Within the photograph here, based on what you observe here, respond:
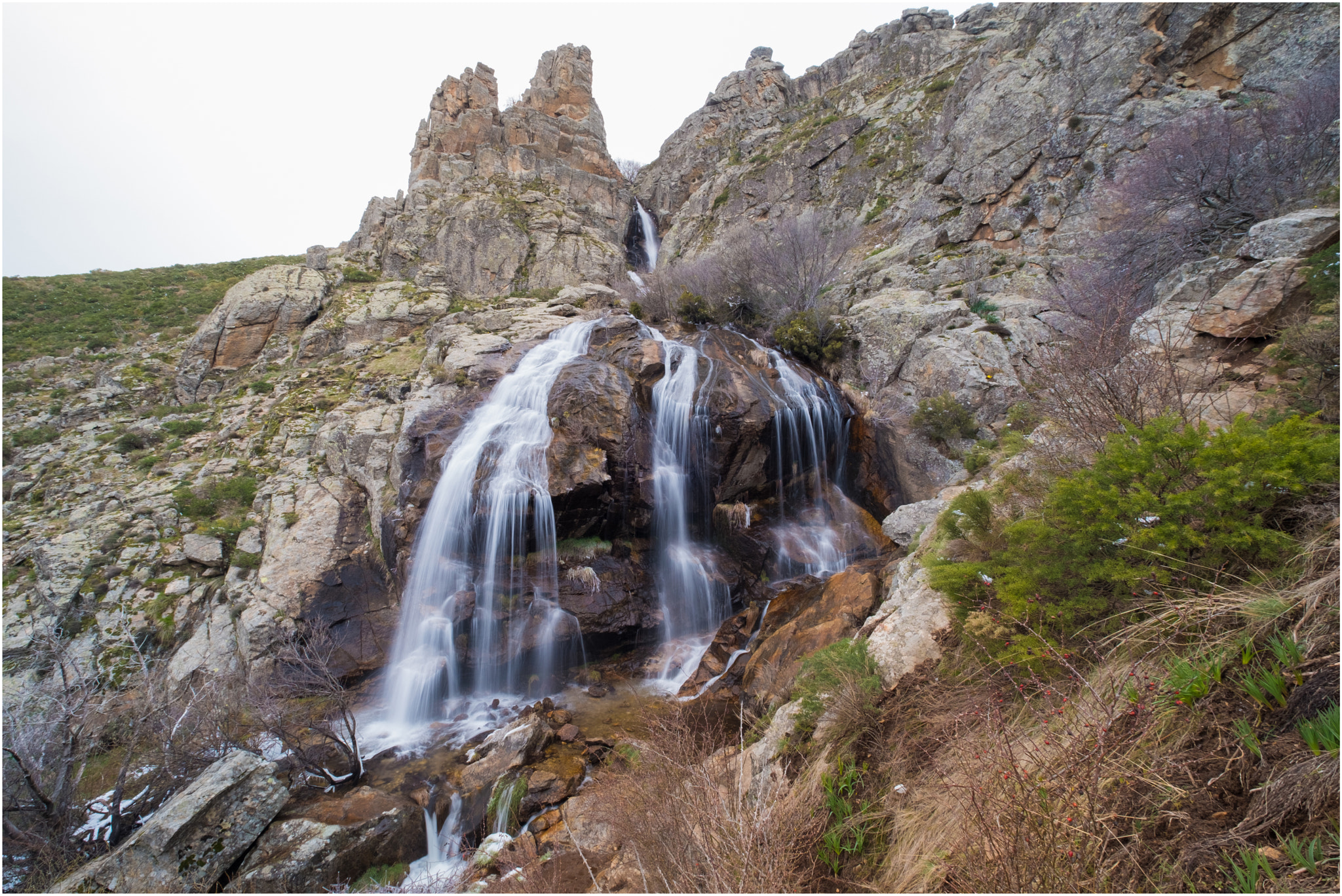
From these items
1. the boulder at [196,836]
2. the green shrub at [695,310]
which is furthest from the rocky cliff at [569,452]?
the green shrub at [695,310]

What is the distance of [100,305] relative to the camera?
24.5 metres

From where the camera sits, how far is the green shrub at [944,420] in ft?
40.9

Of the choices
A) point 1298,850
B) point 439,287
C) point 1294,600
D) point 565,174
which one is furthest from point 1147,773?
point 565,174

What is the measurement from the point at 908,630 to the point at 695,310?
15265 mm

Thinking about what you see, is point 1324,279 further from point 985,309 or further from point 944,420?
point 985,309

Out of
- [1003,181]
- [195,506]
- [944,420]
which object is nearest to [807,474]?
[944,420]

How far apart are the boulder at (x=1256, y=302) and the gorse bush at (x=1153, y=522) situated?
3.07 meters

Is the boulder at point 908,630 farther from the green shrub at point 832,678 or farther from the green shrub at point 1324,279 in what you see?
the green shrub at point 1324,279

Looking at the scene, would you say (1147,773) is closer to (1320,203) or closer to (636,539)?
(636,539)

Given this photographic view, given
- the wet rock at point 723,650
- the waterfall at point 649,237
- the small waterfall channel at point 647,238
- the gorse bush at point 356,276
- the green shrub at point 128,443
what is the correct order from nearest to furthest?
the wet rock at point 723,650, the green shrub at point 128,443, the gorse bush at point 356,276, the small waterfall channel at point 647,238, the waterfall at point 649,237

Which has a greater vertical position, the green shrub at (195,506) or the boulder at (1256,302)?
the boulder at (1256,302)

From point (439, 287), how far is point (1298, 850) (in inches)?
1115

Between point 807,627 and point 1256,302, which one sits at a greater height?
point 1256,302

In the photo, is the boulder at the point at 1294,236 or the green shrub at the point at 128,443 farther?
the green shrub at the point at 128,443
